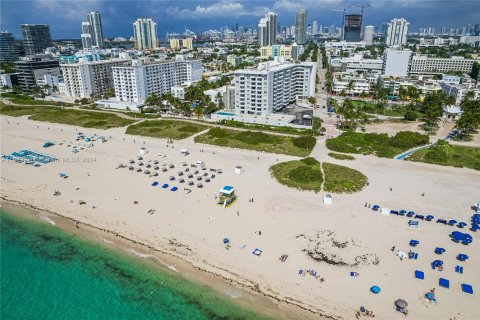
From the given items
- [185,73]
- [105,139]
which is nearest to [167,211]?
[105,139]

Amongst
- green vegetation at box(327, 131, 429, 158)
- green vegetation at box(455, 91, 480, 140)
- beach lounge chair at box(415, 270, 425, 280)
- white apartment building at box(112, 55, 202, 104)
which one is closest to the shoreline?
beach lounge chair at box(415, 270, 425, 280)

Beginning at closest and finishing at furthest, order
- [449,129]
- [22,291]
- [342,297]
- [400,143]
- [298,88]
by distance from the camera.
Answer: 1. [342,297]
2. [22,291]
3. [400,143]
4. [449,129]
5. [298,88]

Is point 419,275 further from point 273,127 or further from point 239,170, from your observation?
point 273,127

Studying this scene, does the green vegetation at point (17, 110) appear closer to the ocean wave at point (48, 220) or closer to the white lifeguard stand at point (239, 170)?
the ocean wave at point (48, 220)

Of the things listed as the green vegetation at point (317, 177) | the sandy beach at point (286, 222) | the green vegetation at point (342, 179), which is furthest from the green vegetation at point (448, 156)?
the green vegetation at point (317, 177)

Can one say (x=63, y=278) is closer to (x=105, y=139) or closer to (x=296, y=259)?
(x=296, y=259)

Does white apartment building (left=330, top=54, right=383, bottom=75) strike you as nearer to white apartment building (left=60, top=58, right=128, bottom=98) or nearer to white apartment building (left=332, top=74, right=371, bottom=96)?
white apartment building (left=332, top=74, right=371, bottom=96)

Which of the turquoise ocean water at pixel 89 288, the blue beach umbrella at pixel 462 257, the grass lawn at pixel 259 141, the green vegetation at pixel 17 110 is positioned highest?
the green vegetation at pixel 17 110
